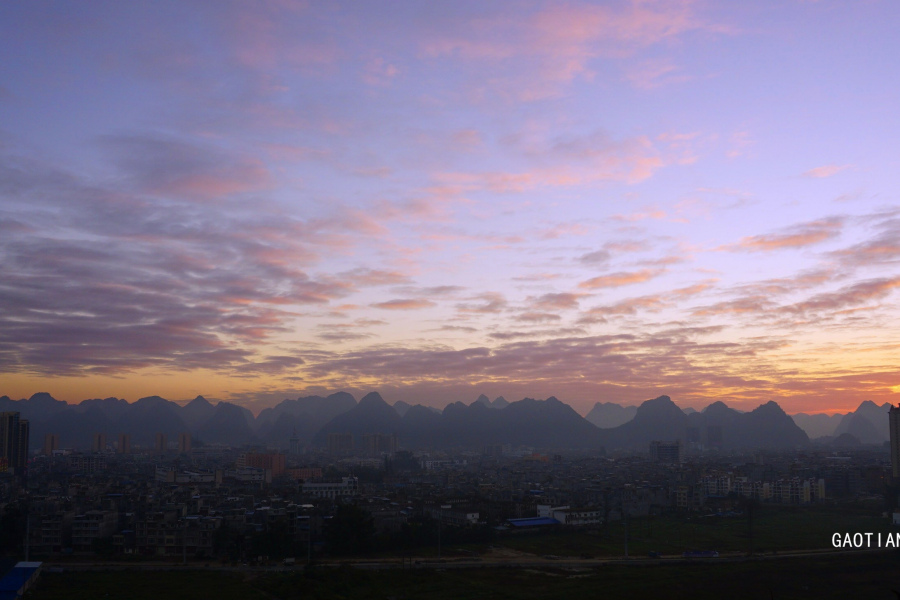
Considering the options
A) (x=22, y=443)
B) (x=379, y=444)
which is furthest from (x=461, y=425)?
(x=22, y=443)

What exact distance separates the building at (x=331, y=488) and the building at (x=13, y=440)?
117ft

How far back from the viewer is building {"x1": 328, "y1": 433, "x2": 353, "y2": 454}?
376 feet

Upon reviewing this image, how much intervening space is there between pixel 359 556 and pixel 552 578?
22.7 ft

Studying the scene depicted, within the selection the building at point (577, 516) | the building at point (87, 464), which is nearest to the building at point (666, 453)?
the building at point (577, 516)

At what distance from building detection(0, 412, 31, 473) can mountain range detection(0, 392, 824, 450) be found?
71081mm

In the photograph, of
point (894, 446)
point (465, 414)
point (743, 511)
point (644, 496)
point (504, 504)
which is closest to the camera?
point (504, 504)

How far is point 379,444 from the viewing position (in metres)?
109

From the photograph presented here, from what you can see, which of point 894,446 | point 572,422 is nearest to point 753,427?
point 572,422

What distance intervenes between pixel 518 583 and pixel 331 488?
23.5m

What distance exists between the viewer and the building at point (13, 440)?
60.2 meters

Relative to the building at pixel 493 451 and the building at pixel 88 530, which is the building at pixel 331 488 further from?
the building at pixel 493 451

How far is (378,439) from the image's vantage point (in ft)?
360

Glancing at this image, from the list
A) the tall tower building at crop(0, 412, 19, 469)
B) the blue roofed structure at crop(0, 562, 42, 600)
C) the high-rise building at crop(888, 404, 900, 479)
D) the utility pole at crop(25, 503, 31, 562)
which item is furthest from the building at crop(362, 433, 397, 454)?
the blue roofed structure at crop(0, 562, 42, 600)

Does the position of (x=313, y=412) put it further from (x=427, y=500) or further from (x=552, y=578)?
(x=552, y=578)
